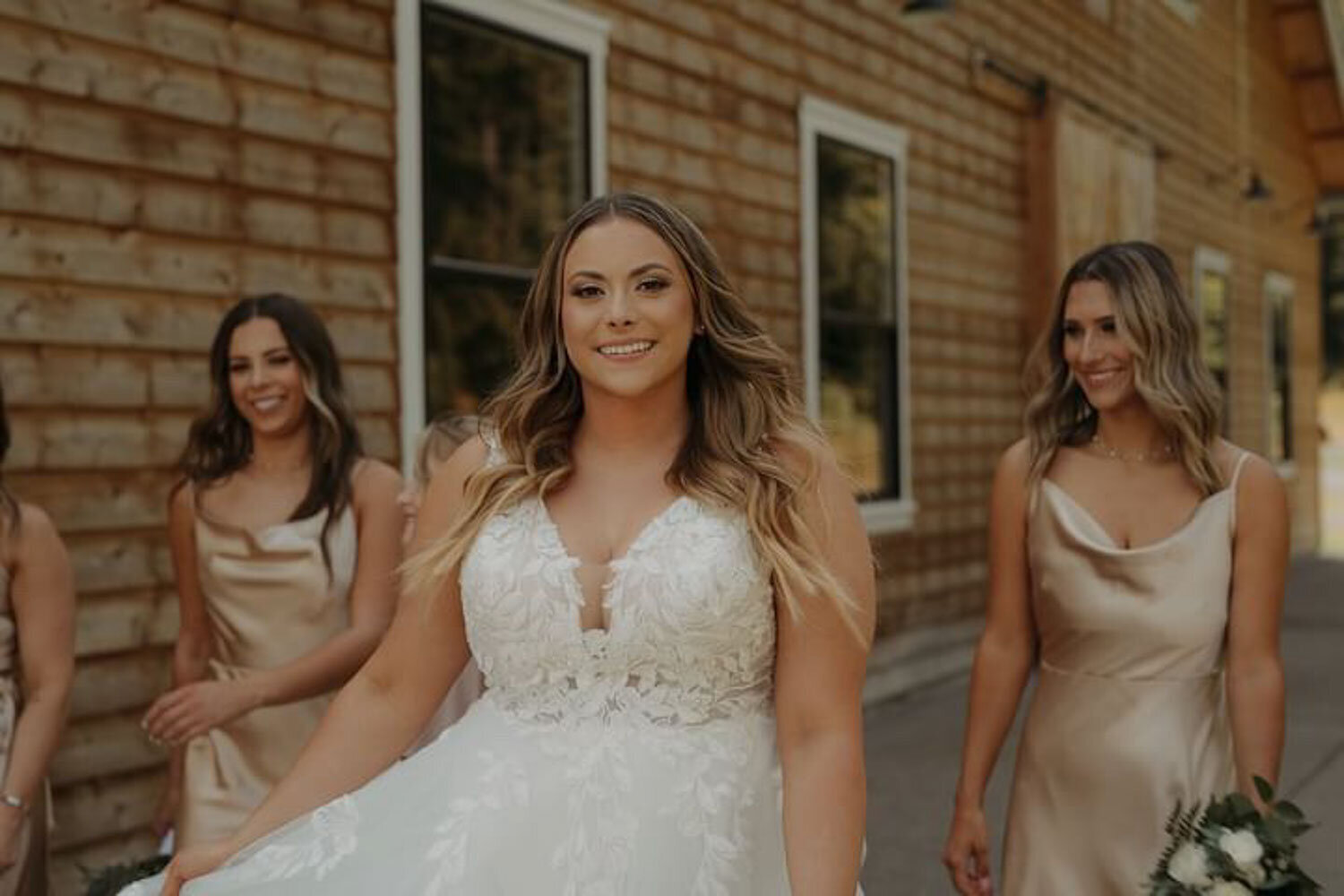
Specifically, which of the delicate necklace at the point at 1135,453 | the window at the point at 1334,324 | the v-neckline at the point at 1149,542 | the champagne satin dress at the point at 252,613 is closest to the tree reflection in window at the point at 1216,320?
the delicate necklace at the point at 1135,453

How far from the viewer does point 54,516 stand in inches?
184

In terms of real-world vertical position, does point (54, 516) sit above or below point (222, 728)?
above

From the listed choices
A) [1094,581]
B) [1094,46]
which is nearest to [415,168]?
[1094,581]

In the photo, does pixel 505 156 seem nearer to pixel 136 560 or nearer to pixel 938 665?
pixel 136 560

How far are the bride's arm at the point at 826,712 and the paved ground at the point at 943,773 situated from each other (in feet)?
11.2

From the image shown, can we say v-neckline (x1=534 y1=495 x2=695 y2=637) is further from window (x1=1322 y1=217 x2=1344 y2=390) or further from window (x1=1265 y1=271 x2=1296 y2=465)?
window (x1=1322 y1=217 x2=1344 y2=390)

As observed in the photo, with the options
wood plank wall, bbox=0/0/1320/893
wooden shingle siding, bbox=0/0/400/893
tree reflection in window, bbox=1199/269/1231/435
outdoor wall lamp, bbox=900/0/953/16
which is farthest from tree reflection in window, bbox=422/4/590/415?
tree reflection in window, bbox=1199/269/1231/435

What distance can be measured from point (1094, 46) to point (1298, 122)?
8.24 m

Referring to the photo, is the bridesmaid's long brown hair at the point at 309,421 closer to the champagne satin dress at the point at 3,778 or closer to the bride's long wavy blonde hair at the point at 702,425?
the champagne satin dress at the point at 3,778

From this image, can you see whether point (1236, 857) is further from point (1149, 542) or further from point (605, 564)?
point (605, 564)

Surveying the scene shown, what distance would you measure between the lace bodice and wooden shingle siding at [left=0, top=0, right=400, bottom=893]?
2672mm

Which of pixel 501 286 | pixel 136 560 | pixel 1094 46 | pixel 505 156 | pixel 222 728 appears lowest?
pixel 222 728

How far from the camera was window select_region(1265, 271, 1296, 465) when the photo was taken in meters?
18.2

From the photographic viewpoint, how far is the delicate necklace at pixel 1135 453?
341 centimetres
